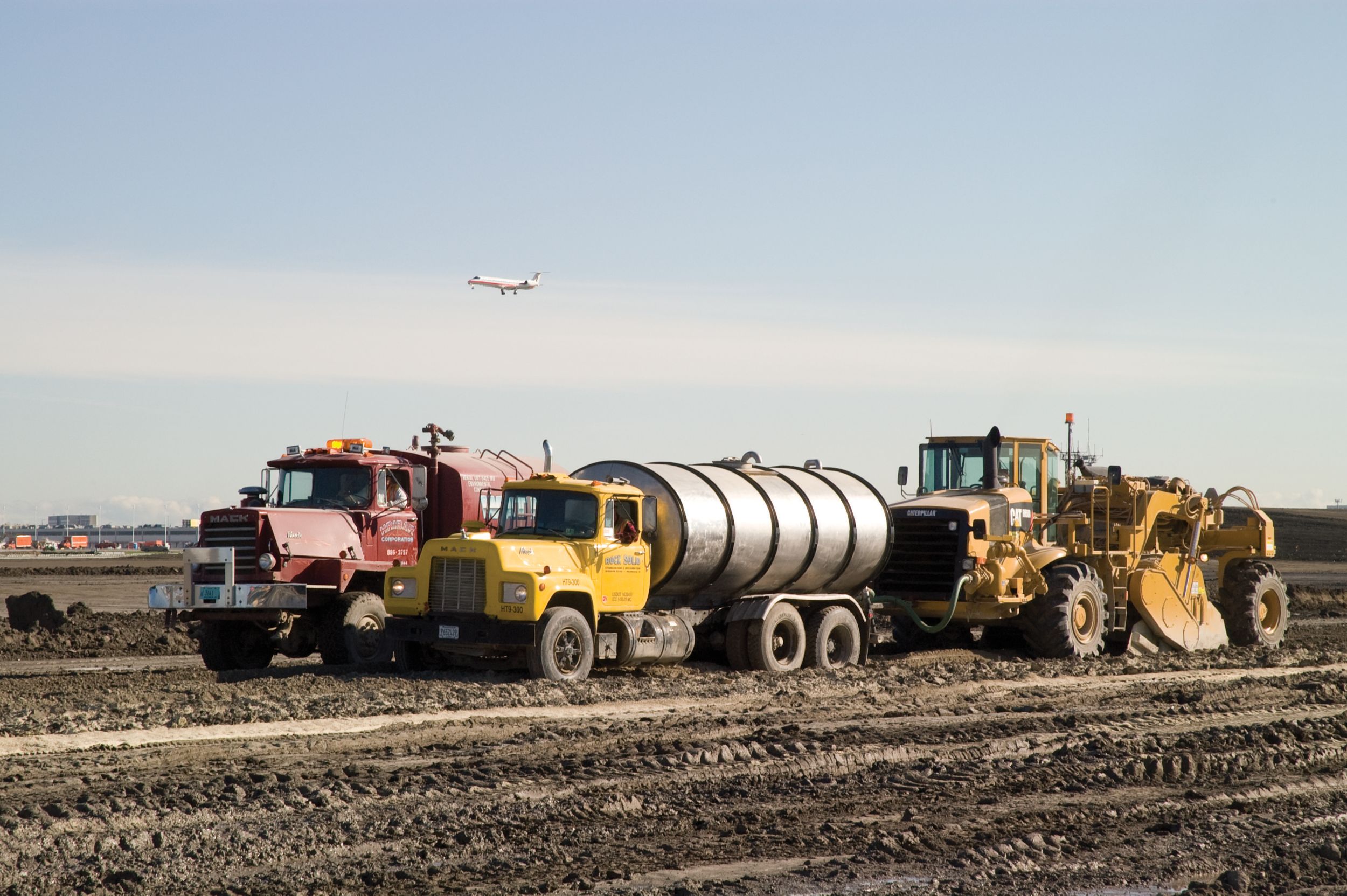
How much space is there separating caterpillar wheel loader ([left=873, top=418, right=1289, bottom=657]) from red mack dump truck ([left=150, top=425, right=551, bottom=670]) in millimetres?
6205

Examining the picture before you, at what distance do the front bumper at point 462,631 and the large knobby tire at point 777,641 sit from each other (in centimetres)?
371

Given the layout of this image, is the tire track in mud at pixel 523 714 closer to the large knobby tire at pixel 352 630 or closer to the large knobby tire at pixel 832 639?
the large knobby tire at pixel 832 639

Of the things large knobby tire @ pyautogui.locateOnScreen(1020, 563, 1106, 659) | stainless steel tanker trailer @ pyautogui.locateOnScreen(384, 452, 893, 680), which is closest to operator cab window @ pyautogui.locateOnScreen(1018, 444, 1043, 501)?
large knobby tire @ pyautogui.locateOnScreen(1020, 563, 1106, 659)

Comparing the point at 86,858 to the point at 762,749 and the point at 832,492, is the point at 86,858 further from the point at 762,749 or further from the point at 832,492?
the point at 832,492

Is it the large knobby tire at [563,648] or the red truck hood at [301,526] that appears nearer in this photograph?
the large knobby tire at [563,648]

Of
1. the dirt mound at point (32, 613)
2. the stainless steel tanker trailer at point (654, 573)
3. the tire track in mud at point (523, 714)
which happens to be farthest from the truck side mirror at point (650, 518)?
the dirt mound at point (32, 613)

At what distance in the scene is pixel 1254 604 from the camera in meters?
25.3

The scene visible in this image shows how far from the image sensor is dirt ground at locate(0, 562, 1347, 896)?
884 centimetres

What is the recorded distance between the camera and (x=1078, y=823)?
10.2 m

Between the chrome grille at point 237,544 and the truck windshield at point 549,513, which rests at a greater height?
the truck windshield at point 549,513

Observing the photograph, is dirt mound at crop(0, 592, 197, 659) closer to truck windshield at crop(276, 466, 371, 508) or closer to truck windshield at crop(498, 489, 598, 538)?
truck windshield at crop(276, 466, 371, 508)

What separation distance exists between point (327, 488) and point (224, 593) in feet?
7.91

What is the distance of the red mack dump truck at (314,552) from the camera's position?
19.5 m

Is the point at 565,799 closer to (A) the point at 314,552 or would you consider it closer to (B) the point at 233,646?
(A) the point at 314,552
